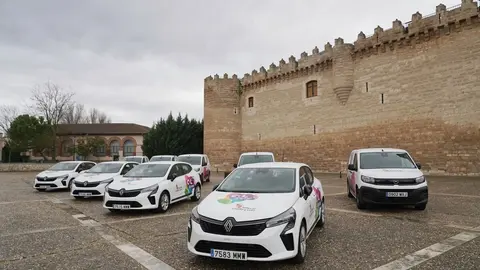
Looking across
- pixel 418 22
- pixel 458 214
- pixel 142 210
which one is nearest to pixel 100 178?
pixel 142 210

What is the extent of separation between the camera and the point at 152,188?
8.53m

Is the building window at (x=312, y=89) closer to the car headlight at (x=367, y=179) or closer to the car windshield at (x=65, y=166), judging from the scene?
the car windshield at (x=65, y=166)

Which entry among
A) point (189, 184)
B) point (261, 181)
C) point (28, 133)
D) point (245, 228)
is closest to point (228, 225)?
point (245, 228)

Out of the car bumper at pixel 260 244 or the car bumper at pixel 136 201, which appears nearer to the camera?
the car bumper at pixel 260 244

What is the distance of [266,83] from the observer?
1178 inches

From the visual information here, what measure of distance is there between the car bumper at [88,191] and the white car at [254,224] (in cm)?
706

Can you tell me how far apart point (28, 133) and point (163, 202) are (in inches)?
1484

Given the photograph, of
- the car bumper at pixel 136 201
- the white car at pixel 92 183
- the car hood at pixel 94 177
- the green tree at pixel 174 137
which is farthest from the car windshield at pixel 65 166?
the green tree at pixel 174 137

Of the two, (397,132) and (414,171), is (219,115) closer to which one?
(397,132)

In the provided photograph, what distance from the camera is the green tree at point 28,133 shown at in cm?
3872

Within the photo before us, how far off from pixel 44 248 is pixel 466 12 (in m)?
20.6

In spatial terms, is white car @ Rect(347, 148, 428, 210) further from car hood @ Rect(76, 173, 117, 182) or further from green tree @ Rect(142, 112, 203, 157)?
green tree @ Rect(142, 112, 203, 157)

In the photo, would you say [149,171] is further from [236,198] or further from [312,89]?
[312,89]

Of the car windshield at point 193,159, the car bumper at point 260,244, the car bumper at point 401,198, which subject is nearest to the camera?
the car bumper at point 260,244
